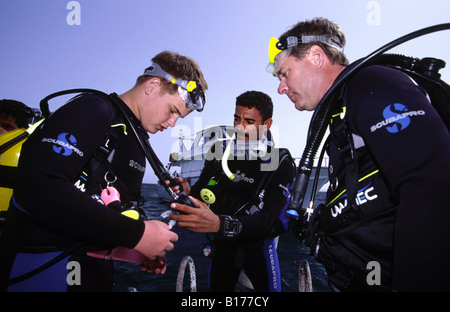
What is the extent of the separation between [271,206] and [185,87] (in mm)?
1953

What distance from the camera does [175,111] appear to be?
2355mm

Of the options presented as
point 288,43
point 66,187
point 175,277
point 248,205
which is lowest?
point 175,277

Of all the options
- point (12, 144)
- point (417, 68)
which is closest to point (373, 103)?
point (417, 68)

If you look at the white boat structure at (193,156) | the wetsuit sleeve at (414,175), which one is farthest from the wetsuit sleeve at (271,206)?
the white boat structure at (193,156)

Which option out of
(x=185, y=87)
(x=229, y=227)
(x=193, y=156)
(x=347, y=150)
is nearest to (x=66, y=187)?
(x=185, y=87)

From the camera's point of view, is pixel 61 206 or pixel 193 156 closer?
pixel 61 206

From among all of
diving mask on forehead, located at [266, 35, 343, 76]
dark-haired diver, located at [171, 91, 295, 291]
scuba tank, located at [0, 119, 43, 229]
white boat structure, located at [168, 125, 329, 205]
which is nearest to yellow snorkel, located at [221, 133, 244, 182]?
dark-haired diver, located at [171, 91, 295, 291]

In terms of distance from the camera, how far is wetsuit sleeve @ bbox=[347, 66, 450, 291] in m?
0.87

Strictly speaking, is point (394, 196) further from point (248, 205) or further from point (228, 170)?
point (228, 170)

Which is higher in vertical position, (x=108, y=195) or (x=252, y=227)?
(x=108, y=195)

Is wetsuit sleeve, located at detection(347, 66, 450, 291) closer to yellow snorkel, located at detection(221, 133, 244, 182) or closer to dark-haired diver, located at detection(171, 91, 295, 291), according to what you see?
dark-haired diver, located at detection(171, 91, 295, 291)

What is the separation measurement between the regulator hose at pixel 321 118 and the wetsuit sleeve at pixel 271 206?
1.28m

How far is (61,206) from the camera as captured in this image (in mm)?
1203
